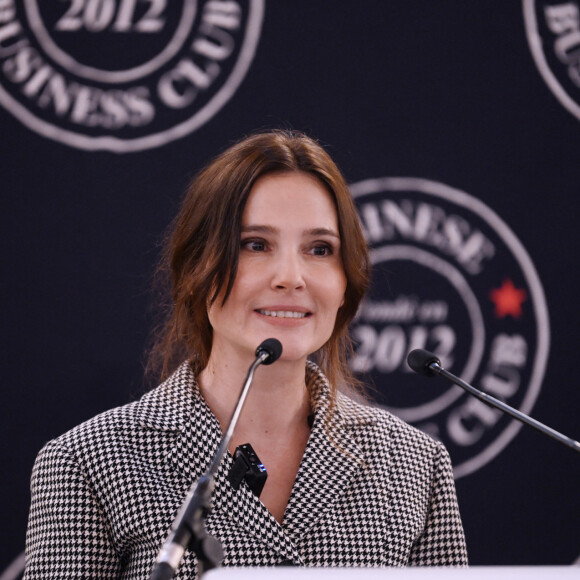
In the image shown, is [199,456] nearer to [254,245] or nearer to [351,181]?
[254,245]

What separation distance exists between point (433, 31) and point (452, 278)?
28.2 inches

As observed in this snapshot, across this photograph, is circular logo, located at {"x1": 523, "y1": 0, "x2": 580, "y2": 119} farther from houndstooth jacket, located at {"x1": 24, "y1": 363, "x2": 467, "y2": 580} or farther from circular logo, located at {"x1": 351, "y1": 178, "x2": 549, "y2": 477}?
houndstooth jacket, located at {"x1": 24, "y1": 363, "x2": 467, "y2": 580}

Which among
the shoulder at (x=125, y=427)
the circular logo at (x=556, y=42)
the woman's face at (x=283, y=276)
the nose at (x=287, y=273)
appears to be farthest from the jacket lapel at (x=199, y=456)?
the circular logo at (x=556, y=42)

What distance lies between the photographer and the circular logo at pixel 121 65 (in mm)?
2135

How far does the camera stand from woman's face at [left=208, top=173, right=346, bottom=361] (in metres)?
1.54

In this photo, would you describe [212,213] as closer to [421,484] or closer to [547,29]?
[421,484]

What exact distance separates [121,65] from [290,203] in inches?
33.8

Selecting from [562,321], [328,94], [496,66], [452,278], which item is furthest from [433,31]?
[562,321]

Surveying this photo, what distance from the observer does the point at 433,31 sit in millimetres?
2432

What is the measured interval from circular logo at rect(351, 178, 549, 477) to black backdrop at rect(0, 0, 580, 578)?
2.0 inches

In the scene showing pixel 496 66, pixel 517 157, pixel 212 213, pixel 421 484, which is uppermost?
pixel 496 66

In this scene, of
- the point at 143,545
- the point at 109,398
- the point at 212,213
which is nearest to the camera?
the point at 143,545

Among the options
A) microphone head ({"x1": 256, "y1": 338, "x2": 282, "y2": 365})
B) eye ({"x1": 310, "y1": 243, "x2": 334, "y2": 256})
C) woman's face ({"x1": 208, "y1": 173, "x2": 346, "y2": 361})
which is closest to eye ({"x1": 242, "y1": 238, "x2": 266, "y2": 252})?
woman's face ({"x1": 208, "y1": 173, "x2": 346, "y2": 361})

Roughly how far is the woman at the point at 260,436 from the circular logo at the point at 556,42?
110 cm
